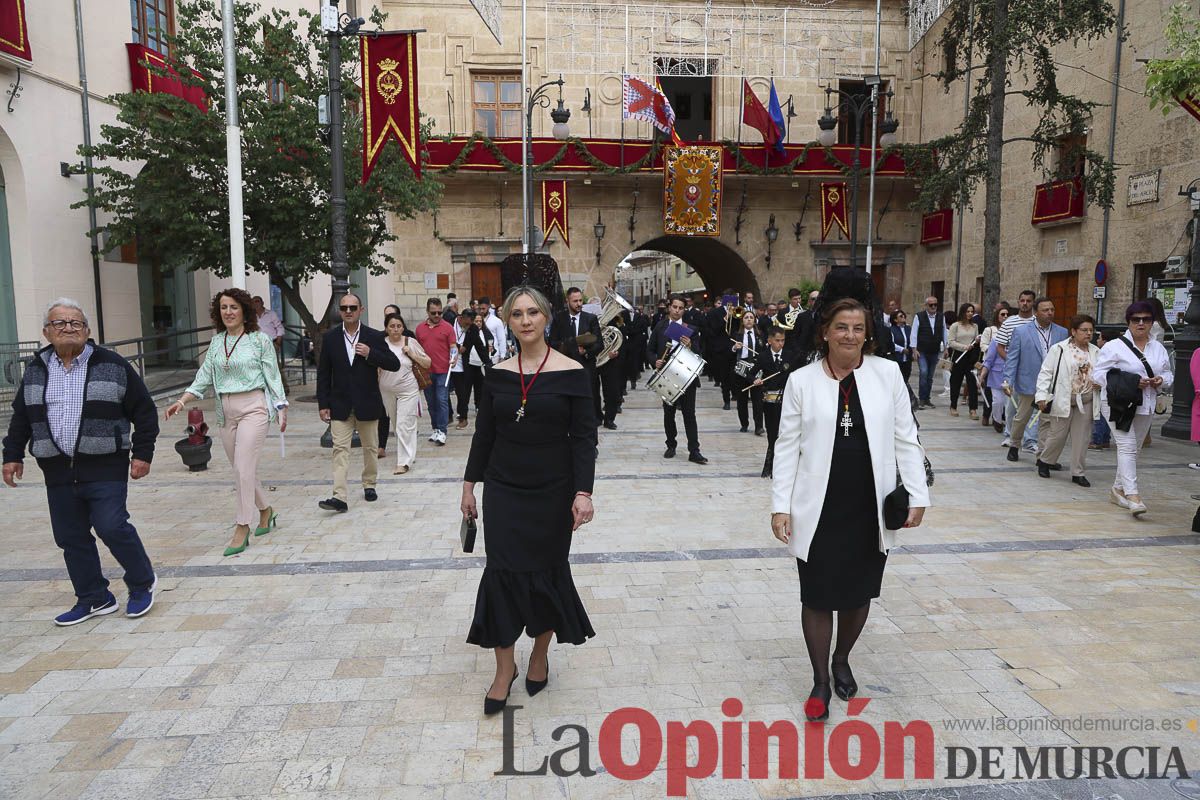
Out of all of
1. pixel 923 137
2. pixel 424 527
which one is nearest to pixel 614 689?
pixel 424 527

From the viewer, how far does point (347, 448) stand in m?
7.06

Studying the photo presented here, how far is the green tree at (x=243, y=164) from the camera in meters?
12.7

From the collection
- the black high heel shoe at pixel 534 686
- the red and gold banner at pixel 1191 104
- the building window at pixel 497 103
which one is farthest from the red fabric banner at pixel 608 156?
the black high heel shoe at pixel 534 686

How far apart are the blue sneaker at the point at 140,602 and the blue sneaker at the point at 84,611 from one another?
0.33 ft

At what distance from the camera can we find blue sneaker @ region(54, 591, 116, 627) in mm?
4516

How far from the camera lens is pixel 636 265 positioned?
254ft

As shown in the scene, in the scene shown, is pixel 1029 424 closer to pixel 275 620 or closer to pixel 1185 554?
pixel 1185 554

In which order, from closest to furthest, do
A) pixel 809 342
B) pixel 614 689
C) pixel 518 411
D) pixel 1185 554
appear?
pixel 518 411 < pixel 614 689 < pixel 809 342 < pixel 1185 554

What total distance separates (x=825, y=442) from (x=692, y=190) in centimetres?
2042

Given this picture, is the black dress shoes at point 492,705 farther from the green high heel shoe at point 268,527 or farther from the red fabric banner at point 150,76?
the red fabric banner at point 150,76

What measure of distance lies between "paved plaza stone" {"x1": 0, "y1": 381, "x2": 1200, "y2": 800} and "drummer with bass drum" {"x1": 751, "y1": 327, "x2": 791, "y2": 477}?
1396 millimetres

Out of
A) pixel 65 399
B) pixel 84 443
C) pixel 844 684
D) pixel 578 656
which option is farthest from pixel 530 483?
pixel 65 399

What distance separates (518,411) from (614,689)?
1430mm

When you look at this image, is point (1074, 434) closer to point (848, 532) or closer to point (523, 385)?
point (848, 532)
